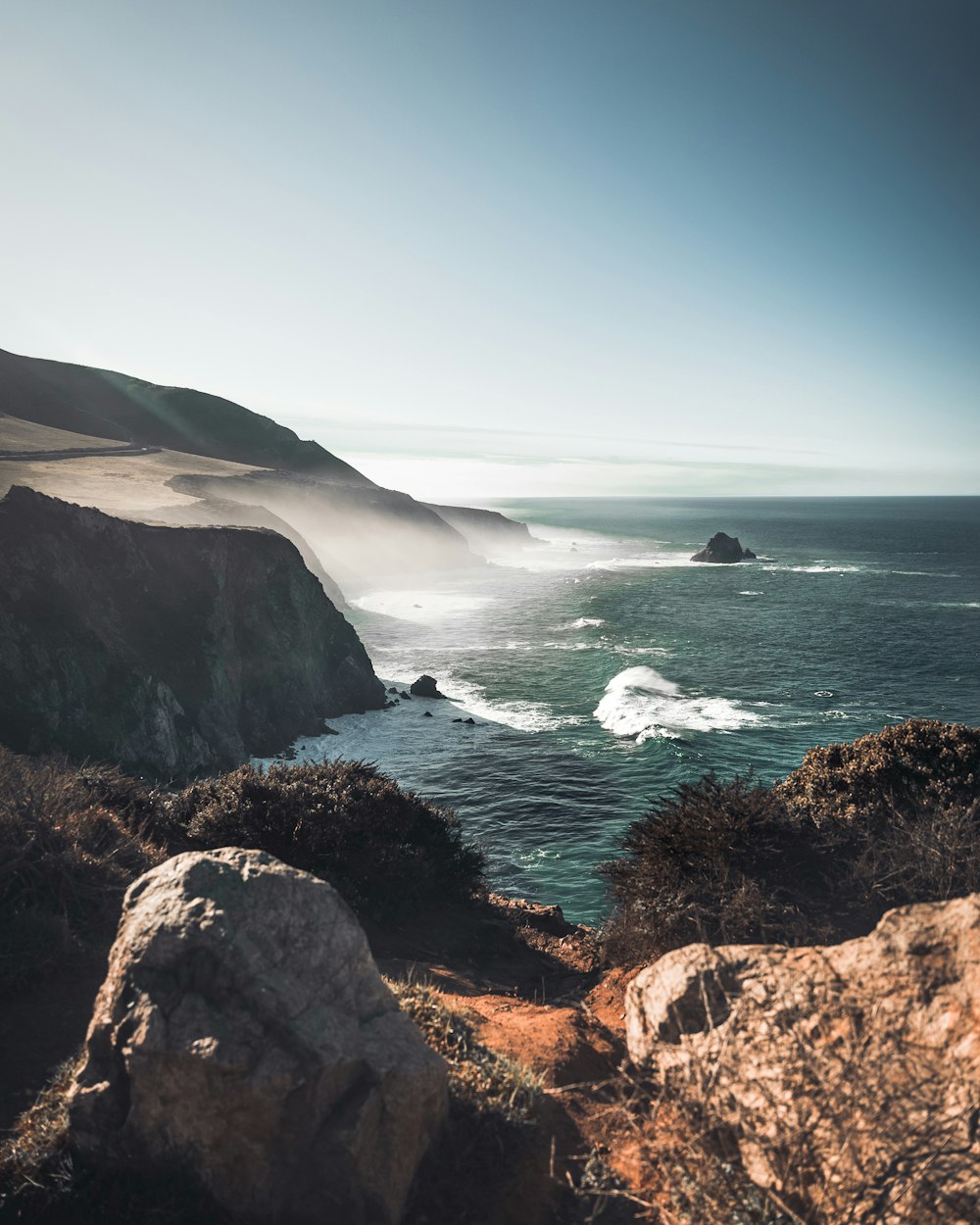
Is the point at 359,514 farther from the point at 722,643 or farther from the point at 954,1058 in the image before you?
the point at 954,1058

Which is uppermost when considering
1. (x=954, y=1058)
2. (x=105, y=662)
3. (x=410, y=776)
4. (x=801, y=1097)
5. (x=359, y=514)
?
(x=359, y=514)

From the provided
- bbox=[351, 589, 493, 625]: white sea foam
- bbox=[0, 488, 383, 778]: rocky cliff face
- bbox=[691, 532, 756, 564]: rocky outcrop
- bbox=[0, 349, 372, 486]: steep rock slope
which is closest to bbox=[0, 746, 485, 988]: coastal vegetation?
bbox=[0, 488, 383, 778]: rocky cliff face

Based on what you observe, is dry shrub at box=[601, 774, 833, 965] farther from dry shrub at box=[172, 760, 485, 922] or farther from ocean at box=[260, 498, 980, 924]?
dry shrub at box=[172, 760, 485, 922]

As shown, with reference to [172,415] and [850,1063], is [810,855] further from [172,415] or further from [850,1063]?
[172,415]

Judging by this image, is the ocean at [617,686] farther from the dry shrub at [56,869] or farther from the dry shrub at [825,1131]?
the dry shrub at [56,869]

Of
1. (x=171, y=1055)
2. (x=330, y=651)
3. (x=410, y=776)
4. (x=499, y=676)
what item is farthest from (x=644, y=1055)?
(x=499, y=676)

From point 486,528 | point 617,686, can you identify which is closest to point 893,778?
point 617,686
